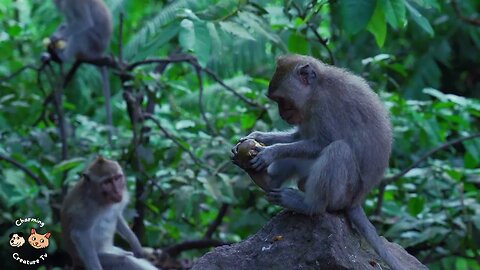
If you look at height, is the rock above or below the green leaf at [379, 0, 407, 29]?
below

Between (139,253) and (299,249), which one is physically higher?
(299,249)

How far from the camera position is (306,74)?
4863 millimetres

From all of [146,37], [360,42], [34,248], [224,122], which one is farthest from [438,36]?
[34,248]

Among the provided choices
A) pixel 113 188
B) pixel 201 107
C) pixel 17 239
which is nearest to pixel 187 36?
pixel 113 188

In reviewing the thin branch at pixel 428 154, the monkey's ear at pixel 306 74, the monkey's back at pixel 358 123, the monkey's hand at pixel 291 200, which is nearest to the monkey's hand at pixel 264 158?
the monkey's hand at pixel 291 200

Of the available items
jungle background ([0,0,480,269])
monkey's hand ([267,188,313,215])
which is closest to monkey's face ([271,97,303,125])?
monkey's hand ([267,188,313,215])

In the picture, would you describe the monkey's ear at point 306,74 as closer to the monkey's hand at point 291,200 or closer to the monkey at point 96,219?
the monkey's hand at point 291,200

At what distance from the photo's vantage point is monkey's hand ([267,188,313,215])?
14.8ft

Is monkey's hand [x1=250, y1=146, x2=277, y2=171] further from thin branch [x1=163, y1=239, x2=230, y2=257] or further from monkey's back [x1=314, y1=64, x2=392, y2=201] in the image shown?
thin branch [x1=163, y1=239, x2=230, y2=257]

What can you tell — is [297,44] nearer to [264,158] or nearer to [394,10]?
[394,10]

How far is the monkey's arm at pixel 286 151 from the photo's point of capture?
458 cm

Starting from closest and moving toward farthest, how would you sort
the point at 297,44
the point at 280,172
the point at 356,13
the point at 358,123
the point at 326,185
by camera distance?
the point at 326,185 < the point at 358,123 < the point at 356,13 < the point at 280,172 < the point at 297,44

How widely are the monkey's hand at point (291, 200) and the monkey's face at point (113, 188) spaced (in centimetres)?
274

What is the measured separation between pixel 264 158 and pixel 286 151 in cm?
17
